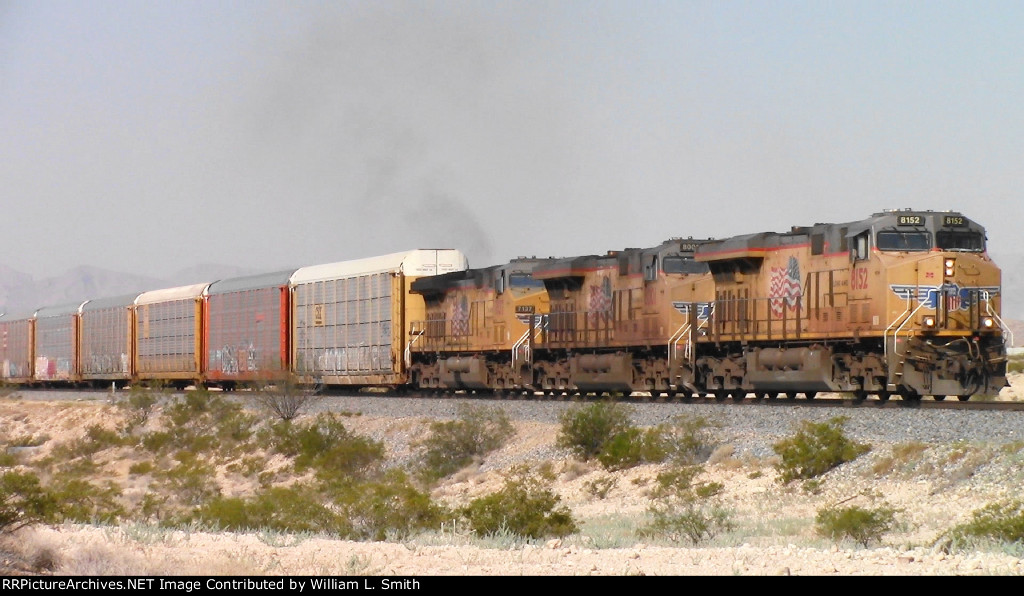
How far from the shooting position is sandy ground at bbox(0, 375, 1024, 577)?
973 centimetres

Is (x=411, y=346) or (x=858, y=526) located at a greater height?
(x=411, y=346)

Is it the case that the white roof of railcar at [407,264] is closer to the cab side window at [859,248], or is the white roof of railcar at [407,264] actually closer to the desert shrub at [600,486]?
the cab side window at [859,248]

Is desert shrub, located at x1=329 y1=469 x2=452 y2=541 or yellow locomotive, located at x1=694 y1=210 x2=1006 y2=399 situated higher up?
yellow locomotive, located at x1=694 y1=210 x2=1006 y2=399

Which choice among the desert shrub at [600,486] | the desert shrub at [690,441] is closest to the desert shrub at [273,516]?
the desert shrub at [600,486]

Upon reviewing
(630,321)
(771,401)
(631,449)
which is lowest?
(631,449)

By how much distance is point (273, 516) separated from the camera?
54.3 feet

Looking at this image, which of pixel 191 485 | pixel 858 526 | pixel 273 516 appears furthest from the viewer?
pixel 191 485

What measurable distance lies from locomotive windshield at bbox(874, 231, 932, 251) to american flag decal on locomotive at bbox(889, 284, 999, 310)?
78 centimetres

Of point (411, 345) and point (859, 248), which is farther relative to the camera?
point (411, 345)

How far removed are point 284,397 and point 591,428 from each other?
590 inches

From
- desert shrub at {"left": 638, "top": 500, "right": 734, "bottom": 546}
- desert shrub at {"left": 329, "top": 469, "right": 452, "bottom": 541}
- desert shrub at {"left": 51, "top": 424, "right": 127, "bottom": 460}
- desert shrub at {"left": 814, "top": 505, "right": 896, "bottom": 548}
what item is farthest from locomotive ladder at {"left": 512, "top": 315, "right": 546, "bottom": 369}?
desert shrub at {"left": 814, "top": 505, "right": 896, "bottom": 548}

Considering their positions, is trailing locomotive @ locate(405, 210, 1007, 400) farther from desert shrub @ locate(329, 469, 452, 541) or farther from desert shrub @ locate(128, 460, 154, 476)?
desert shrub @ locate(329, 469, 452, 541)

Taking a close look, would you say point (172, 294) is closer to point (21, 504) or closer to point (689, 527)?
point (21, 504)

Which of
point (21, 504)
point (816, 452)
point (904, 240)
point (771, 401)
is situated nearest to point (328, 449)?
point (771, 401)
